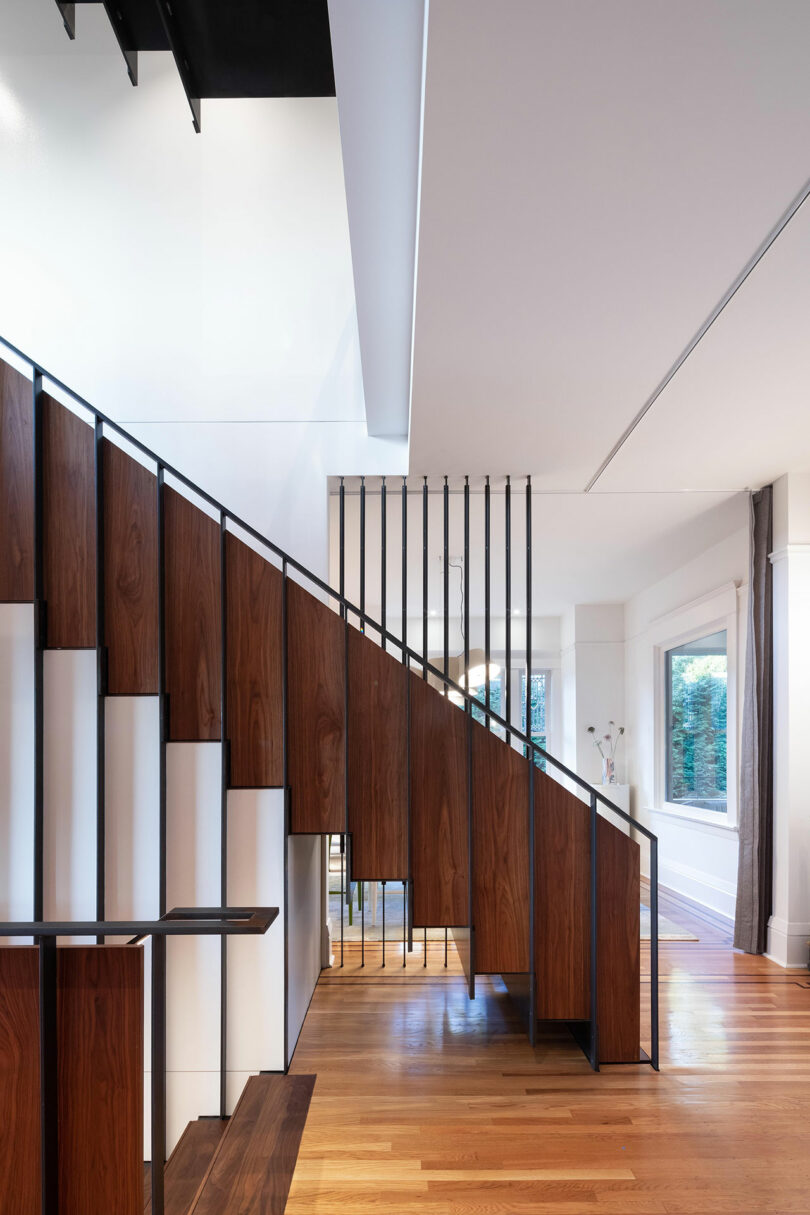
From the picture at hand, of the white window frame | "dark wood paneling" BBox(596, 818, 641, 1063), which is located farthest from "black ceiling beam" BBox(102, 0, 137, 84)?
the white window frame

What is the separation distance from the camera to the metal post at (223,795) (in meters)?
3.58

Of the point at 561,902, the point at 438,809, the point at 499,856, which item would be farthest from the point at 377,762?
the point at 561,902

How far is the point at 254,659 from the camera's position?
3775mm

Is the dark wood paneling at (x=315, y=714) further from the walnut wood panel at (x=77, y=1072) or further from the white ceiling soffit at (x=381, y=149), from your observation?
the walnut wood panel at (x=77, y=1072)

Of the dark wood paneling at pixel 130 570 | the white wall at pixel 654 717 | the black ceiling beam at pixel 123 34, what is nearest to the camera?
the black ceiling beam at pixel 123 34

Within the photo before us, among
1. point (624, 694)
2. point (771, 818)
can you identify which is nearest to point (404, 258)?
point (771, 818)

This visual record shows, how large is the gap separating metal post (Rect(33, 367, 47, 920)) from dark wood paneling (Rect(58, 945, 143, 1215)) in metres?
1.71

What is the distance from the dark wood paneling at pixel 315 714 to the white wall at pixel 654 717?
3.09 meters

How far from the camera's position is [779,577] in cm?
505

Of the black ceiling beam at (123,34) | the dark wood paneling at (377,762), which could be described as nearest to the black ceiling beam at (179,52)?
the black ceiling beam at (123,34)

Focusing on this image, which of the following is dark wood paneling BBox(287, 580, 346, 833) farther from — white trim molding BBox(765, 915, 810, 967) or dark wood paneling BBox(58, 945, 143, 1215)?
white trim molding BBox(765, 915, 810, 967)

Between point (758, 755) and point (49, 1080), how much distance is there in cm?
422

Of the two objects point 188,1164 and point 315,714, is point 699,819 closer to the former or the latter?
point 315,714

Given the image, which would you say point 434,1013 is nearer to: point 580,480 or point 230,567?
point 230,567
